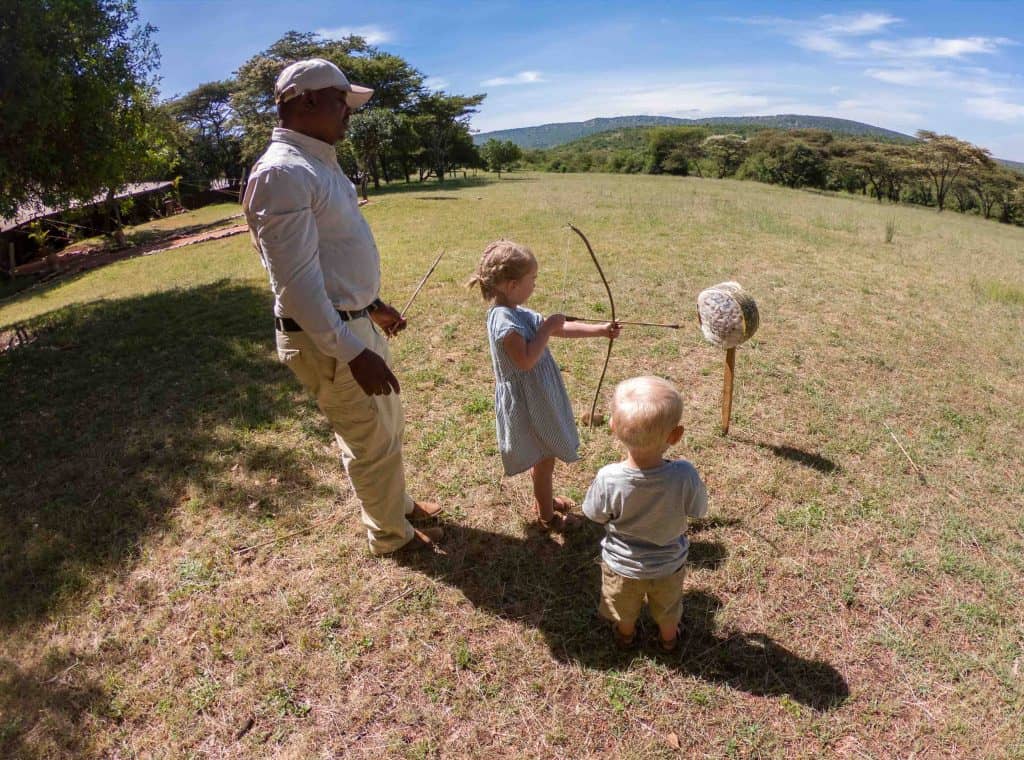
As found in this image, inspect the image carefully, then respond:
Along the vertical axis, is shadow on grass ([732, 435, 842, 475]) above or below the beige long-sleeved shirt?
below

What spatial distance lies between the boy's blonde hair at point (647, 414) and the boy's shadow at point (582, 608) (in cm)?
121

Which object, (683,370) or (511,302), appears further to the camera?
(683,370)

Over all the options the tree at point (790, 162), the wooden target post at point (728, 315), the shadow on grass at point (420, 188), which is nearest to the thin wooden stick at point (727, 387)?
the wooden target post at point (728, 315)

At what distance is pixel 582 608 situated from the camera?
3.20 m

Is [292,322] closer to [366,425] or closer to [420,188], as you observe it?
[366,425]

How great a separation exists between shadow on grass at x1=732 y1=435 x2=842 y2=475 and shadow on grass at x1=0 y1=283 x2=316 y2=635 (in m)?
3.74

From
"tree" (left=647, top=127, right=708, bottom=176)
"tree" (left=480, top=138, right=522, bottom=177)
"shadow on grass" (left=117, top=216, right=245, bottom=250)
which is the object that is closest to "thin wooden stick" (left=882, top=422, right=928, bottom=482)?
"shadow on grass" (left=117, top=216, right=245, bottom=250)

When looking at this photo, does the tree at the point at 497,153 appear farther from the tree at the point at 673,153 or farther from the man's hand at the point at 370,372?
the man's hand at the point at 370,372

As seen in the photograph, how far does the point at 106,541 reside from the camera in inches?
152

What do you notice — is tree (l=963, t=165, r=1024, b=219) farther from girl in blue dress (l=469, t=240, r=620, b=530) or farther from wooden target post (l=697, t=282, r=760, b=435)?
girl in blue dress (l=469, t=240, r=620, b=530)

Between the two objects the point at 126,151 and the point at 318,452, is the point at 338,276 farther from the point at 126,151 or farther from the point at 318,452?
the point at 126,151

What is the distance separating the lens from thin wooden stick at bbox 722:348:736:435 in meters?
4.45

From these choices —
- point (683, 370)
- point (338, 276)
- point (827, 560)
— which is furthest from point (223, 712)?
point (683, 370)

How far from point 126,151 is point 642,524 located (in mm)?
11332
